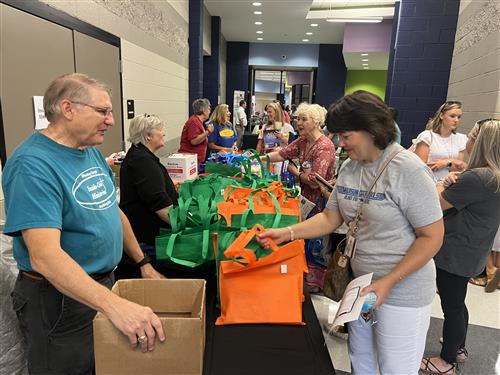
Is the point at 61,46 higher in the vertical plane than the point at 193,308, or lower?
higher

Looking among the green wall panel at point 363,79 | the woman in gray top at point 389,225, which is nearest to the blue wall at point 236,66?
the green wall panel at point 363,79

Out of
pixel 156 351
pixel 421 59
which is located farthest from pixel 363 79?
pixel 156 351

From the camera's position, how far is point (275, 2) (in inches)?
348

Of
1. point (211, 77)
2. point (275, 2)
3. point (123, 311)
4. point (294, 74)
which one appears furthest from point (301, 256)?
point (294, 74)

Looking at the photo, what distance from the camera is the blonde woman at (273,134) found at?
5.50 metres

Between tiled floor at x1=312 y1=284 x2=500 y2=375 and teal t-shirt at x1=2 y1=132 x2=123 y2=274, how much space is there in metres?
1.57

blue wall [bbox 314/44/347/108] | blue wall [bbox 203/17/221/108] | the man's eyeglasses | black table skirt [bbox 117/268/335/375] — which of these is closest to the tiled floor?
black table skirt [bbox 117/268/335/375]

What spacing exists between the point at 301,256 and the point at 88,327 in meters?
0.79

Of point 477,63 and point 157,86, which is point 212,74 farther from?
point 477,63

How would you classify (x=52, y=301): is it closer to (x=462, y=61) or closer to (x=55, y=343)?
(x=55, y=343)

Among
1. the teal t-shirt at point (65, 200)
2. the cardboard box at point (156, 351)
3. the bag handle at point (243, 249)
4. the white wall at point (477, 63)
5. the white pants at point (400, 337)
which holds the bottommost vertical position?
the white pants at point (400, 337)

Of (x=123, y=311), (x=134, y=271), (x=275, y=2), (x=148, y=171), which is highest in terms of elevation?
(x=275, y=2)

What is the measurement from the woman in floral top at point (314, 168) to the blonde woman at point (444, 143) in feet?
3.97

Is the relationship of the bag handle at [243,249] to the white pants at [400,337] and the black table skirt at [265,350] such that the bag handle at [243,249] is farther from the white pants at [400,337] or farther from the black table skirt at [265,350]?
the white pants at [400,337]
